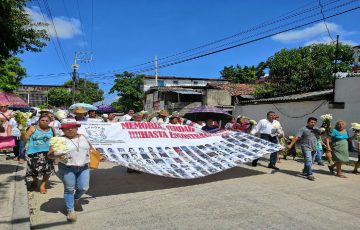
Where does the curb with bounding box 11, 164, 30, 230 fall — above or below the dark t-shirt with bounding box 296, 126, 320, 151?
below

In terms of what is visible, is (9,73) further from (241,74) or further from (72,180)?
(241,74)

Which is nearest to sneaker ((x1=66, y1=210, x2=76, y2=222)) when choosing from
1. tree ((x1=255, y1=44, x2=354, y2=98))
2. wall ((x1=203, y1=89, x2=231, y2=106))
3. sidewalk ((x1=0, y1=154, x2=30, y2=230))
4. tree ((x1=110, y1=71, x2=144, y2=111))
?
sidewalk ((x1=0, y1=154, x2=30, y2=230))

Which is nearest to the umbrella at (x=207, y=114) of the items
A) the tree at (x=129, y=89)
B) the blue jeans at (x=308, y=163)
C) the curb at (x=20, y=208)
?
the blue jeans at (x=308, y=163)

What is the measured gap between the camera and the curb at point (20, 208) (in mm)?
5316

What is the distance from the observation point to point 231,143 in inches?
399

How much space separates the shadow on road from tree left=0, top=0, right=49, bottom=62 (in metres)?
3.34

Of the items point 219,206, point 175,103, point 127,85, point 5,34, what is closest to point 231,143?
point 219,206

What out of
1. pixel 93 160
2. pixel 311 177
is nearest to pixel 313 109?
pixel 311 177

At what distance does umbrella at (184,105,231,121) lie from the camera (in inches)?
504

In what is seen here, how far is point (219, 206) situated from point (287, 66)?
75.4 feet

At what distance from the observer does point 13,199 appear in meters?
6.71

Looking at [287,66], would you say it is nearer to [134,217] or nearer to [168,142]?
[168,142]

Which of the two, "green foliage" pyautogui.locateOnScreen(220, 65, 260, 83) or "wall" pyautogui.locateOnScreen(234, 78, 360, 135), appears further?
"green foliage" pyautogui.locateOnScreen(220, 65, 260, 83)

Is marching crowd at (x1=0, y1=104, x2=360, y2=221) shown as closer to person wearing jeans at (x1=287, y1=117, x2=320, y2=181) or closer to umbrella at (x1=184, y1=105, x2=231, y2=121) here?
person wearing jeans at (x1=287, y1=117, x2=320, y2=181)
